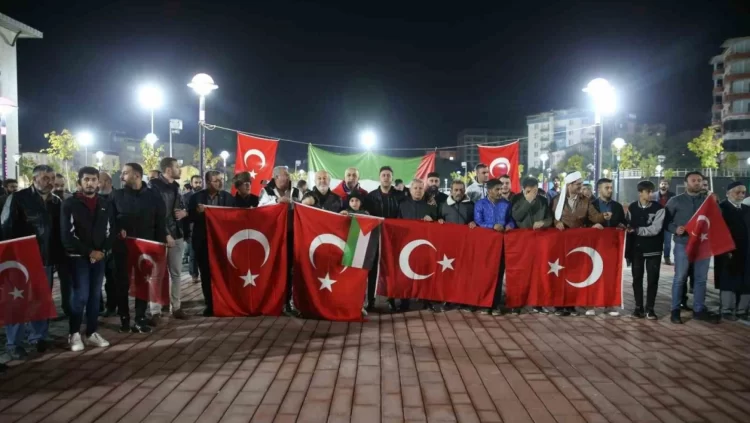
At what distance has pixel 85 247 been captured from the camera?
5801 mm

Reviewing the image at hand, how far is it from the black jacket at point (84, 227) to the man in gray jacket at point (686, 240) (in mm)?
7485

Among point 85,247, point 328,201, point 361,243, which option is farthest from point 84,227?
point 361,243

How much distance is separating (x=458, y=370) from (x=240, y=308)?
3538mm

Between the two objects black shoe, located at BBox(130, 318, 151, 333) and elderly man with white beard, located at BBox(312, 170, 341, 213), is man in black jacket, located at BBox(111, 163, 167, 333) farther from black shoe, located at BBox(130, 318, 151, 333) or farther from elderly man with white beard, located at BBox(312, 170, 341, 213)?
elderly man with white beard, located at BBox(312, 170, 341, 213)

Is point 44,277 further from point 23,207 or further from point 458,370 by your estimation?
point 458,370

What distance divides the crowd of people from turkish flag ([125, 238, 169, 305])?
0.12 m

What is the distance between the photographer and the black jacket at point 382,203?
321 inches

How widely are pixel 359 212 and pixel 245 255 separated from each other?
1758mm

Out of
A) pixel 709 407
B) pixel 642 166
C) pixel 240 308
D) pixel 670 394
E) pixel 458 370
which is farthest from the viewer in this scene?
pixel 642 166

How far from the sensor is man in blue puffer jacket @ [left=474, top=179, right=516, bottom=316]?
307 inches

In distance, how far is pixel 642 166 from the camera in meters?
58.2

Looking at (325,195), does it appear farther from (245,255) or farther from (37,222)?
(37,222)

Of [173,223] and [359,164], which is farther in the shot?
[359,164]

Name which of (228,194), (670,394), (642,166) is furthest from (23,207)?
(642,166)
